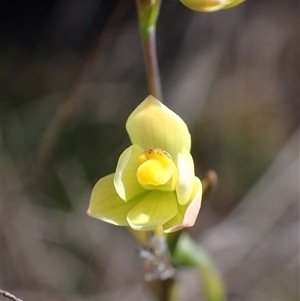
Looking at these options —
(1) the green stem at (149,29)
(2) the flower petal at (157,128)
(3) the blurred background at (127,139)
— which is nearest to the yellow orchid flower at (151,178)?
(2) the flower petal at (157,128)

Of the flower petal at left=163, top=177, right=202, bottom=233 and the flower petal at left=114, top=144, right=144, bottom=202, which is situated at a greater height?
the flower petal at left=114, top=144, right=144, bottom=202

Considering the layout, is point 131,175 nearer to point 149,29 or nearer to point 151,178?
point 151,178

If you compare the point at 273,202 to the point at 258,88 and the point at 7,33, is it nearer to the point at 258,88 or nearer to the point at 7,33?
the point at 258,88

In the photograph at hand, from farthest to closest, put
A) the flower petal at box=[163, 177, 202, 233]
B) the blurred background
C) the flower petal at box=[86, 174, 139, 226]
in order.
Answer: the blurred background → the flower petal at box=[86, 174, 139, 226] → the flower petal at box=[163, 177, 202, 233]

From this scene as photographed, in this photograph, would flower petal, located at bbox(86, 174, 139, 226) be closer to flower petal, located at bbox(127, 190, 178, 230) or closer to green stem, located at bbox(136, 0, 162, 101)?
flower petal, located at bbox(127, 190, 178, 230)

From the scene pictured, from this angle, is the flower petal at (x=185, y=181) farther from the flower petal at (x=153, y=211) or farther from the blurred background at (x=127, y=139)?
the blurred background at (x=127, y=139)

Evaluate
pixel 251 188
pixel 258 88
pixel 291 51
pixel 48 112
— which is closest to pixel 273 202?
pixel 251 188

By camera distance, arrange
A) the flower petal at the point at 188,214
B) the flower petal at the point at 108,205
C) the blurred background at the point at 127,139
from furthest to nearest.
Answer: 1. the blurred background at the point at 127,139
2. the flower petal at the point at 108,205
3. the flower petal at the point at 188,214

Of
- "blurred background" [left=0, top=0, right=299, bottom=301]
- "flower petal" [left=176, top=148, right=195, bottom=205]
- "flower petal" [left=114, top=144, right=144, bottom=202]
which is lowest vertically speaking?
"flower petal" [left=176, top=148, right=195, bottom=205]

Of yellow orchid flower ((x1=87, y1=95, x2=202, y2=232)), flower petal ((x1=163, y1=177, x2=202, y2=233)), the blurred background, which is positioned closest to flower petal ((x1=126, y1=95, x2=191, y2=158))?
yellow orchid flower ((x1=87, y1=95, x2=202, y2=232))
